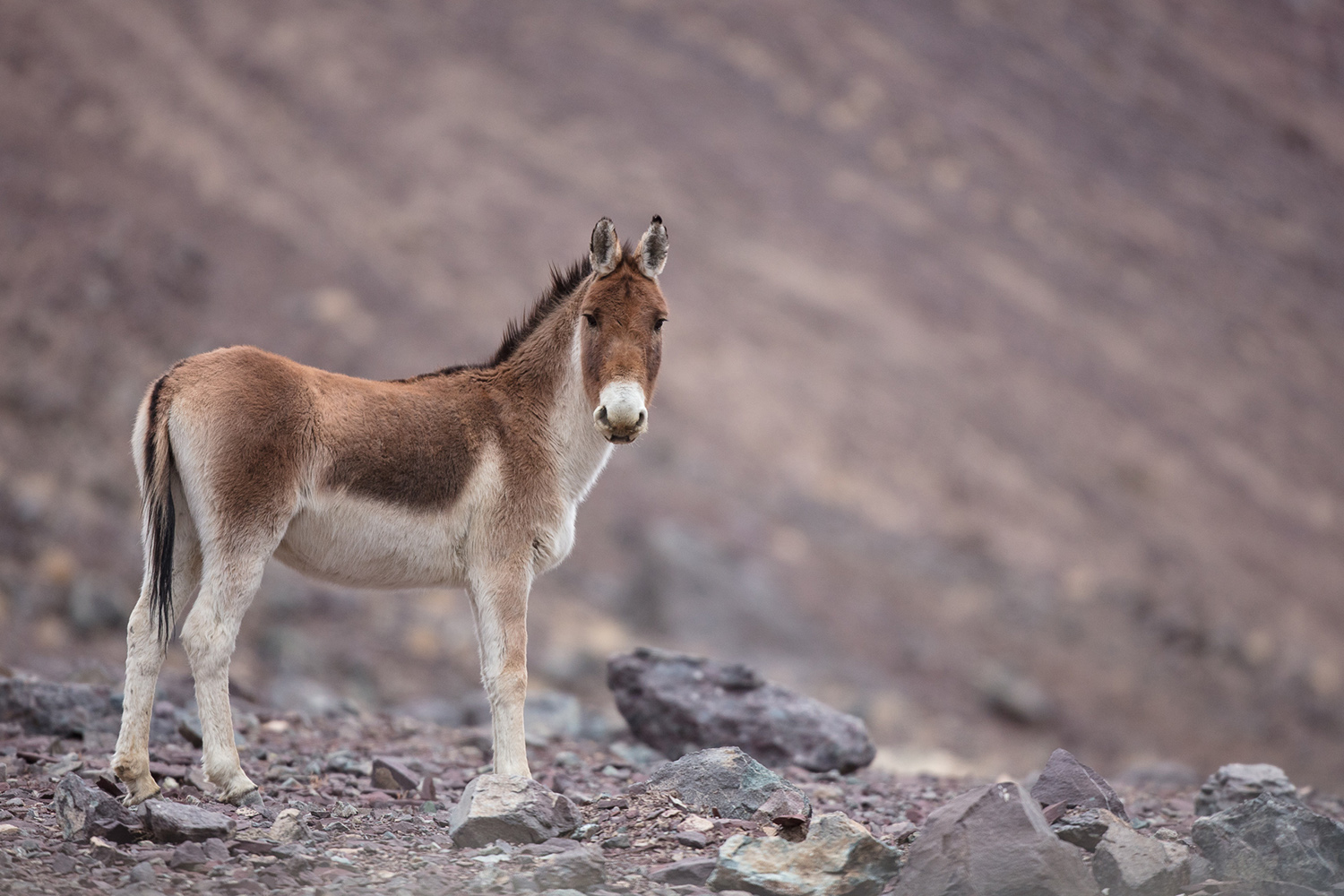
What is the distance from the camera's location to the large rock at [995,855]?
5566 millimetres

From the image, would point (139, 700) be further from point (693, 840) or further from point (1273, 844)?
point (1273, 844)

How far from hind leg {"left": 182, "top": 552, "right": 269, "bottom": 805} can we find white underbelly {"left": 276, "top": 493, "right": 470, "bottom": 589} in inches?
15.3

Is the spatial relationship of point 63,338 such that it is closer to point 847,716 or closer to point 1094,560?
point 847,716

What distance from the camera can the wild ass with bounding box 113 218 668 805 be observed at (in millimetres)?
6977

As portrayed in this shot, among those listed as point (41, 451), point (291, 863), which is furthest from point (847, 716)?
point (41, 451)

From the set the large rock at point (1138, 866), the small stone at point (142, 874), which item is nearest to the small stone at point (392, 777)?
the small stone at point (142, 874)

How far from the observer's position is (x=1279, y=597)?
32.0 m

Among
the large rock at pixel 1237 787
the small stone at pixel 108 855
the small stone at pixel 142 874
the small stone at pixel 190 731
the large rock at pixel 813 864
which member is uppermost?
the large rock at pixel 1237 787

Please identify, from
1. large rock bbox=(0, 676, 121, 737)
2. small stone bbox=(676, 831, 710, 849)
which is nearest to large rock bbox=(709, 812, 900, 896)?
small stone bbox=(676, 831, 710, 849)

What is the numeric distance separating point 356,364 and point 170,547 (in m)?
21.2

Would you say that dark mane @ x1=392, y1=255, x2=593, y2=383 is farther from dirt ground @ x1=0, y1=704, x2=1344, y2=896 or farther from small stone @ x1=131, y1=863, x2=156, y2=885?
small stone @ x1=131, y1=863, x2=156, y2=885

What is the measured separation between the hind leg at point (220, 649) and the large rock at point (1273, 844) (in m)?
5.97

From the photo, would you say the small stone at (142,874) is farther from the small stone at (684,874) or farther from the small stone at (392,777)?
the small stone at (684,874)

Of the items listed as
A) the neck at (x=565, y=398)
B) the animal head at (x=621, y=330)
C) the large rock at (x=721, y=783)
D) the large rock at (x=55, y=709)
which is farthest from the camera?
the large rock at (x=55, y=709)
